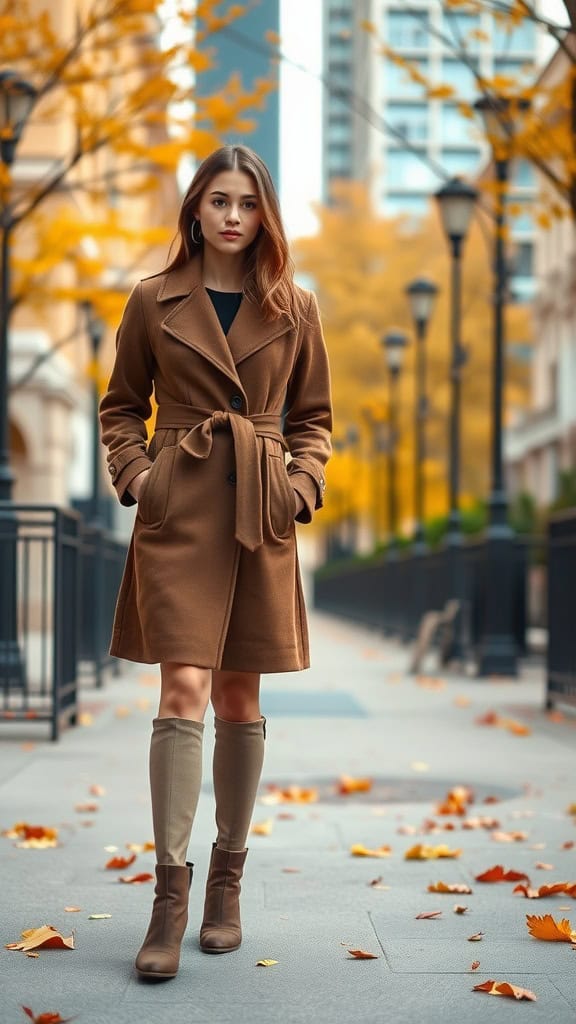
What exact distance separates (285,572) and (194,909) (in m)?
1.14

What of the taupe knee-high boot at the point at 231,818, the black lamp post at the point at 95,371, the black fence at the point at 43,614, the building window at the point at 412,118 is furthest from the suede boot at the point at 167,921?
the building window at the point at 412,118

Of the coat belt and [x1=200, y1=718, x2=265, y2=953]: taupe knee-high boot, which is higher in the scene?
the coat belt

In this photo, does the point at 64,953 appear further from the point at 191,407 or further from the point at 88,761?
the point at 88,761

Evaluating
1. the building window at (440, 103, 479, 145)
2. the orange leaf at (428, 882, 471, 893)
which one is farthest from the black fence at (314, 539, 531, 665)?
the building window at (440, 103, 479, 145)

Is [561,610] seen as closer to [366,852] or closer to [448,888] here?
[366,852]

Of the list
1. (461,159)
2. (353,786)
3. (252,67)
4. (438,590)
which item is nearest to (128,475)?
(353,786)

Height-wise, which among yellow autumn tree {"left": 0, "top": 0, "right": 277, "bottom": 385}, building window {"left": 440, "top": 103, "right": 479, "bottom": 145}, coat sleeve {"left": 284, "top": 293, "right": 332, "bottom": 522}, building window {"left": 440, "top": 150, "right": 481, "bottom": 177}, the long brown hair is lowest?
coat sleeve {"left": 284, "top": 293, "right": 332, "bottom": 522}

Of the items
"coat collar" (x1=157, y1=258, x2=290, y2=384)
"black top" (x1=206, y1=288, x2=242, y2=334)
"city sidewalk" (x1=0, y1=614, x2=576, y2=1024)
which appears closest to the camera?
"city sidewalk" (x1=0, y1=614, x2=576, y2=1024)

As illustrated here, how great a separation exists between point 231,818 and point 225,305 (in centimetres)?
132

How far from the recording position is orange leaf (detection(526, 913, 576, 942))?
434 cm

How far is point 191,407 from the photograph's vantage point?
163 inches

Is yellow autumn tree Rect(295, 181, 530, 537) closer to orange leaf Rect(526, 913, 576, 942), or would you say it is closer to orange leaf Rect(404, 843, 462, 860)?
orange leaf Rect(404, 843, 462, 860)

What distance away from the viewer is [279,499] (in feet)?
13.6

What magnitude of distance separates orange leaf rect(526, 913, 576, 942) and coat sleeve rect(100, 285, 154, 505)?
155cm
